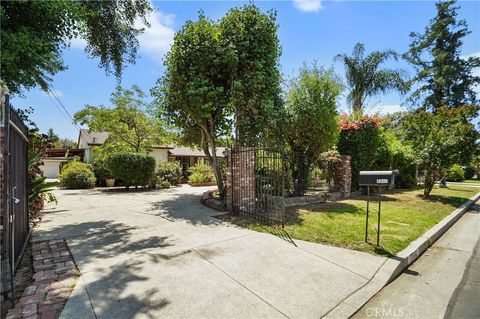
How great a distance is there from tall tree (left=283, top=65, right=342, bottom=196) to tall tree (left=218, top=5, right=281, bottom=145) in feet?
4.18

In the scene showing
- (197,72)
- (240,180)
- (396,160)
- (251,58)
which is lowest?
(240,180)

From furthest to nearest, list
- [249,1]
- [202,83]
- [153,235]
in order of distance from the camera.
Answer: [249,1], [202,83], [153,235]

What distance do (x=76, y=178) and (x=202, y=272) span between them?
49.9 ft

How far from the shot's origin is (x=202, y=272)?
353 cm

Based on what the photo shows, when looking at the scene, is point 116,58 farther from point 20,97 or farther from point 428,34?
point 428,34

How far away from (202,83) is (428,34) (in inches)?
1340

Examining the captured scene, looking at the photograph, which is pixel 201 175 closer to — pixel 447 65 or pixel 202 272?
pixel 202 272

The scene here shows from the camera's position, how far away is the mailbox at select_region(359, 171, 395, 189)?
4.17 m

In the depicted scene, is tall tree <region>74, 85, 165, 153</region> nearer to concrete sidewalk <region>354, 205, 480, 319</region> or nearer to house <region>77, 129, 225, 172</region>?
house <region>77, 129, 225, 172</region>

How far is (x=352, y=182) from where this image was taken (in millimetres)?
11703

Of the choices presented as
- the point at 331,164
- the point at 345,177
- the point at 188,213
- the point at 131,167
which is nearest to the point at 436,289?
the point at 188,213

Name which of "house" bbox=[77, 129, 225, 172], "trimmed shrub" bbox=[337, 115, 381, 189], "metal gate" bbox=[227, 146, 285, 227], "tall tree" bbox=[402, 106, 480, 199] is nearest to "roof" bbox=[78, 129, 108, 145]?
"house" bbox=[77, 129, 225, 172]

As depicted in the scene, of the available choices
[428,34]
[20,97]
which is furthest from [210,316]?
[428,34]

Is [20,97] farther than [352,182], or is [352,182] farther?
[352,182]
